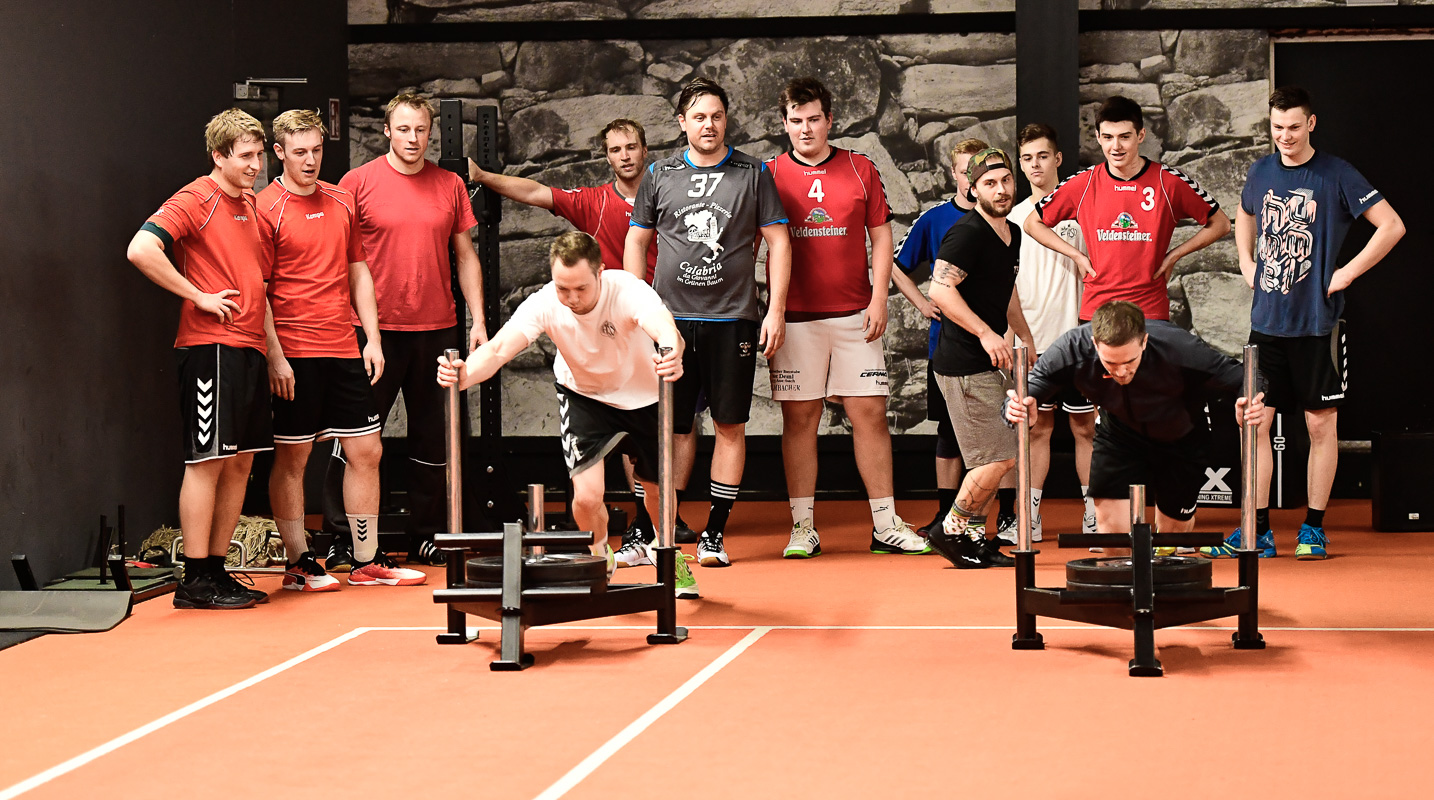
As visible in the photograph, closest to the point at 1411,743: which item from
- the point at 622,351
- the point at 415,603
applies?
the point at 622,351

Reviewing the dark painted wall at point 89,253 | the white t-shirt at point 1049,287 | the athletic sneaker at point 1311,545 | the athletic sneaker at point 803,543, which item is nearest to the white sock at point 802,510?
the athletic sneaker at point 803,543

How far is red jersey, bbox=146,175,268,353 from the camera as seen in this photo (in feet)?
17.2

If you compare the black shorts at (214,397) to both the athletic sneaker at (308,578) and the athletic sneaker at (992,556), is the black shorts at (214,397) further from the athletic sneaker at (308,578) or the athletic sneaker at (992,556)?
the athletic sneaker at (992,556)

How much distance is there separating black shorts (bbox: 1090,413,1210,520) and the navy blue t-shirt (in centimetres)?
155

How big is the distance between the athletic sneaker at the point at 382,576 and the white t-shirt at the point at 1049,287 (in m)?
3.03

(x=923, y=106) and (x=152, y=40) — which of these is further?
(x=923, y=106)

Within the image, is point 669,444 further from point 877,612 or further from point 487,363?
point 877,612

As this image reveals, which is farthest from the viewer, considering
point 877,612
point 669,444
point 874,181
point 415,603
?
point 874,181

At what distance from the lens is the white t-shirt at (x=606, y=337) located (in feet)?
15.7

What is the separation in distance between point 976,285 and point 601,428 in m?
1.91

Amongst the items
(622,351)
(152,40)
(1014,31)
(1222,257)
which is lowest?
(622,351)

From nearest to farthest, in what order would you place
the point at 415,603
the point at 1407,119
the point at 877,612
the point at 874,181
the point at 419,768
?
1. the point at 419,768
2. the point at 877,612
3. the point at 415,603
4. the point at 874,181
5. the point at 1407,119

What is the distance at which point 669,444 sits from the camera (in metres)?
4.46

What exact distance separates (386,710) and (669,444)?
1.29m
